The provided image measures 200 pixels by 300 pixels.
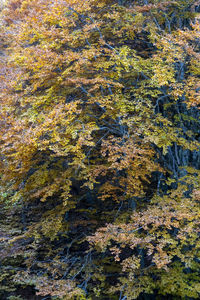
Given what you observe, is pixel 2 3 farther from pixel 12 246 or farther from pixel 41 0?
pixel 12 246

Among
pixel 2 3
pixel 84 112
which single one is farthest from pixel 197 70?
pixel 2 3

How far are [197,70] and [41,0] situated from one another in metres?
3.97

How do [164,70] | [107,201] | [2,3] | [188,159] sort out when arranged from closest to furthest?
[164,70]
[188,159]
[107,201]
[2,3]

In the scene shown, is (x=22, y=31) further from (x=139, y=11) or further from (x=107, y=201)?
(x=107, y=201)

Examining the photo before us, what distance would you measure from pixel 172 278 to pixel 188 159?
3.15 meters

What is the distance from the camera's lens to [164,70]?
13.3ft

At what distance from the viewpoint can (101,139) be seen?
18.4 ft

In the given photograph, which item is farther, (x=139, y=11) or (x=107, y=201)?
(x=107, y=201)

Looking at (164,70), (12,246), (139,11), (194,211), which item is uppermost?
(139,11)

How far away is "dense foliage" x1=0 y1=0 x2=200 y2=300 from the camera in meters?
4.16

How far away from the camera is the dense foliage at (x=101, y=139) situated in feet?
13.6

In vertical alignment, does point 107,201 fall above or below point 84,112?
below

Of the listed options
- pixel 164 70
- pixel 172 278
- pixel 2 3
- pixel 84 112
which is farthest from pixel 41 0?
pixel 2 3

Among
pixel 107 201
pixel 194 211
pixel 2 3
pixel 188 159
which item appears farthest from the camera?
pixel 2 3
